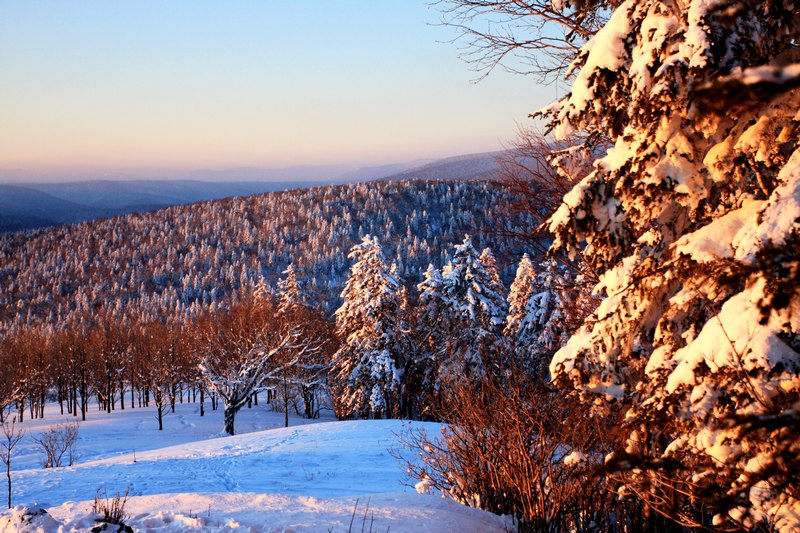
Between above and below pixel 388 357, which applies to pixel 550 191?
above

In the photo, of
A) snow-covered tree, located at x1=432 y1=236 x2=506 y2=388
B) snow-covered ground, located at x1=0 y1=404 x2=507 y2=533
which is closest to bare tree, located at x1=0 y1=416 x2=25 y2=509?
snow-covered ground, located at x1=0 y1=404 x2=507 y2=533

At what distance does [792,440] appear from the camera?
2559mm

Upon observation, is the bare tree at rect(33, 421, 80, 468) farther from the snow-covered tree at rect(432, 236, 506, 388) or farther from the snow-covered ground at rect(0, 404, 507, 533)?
the snow-covered tree at rect(432, 236, 506, 388)

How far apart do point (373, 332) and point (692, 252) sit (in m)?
28.0

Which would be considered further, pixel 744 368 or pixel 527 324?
pixel 527 324

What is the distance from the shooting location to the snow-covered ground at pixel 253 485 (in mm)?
5969

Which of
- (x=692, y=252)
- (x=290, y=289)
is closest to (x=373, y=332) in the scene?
(x=290, y=289)

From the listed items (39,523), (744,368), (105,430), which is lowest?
(105,430)

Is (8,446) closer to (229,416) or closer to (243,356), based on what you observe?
(229,416)

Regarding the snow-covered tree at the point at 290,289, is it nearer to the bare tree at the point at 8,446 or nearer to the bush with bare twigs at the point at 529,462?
the bare tree at the point at 8,446

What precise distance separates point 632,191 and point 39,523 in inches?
255

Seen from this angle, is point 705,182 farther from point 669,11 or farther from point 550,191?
point 550,191

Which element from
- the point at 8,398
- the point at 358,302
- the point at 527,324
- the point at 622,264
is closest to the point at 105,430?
the point at 8,398

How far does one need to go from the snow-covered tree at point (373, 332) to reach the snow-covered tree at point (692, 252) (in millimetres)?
25555
